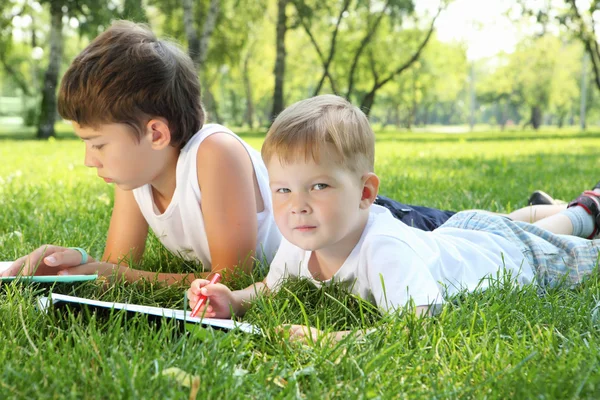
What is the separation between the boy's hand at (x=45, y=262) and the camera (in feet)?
7.96

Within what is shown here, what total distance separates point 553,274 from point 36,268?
81.7 inches

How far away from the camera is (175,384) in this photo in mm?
1494

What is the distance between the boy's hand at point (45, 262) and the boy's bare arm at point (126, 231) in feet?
1.56

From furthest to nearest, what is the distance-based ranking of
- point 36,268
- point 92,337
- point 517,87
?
point 517,87 → point 36,268 → point 92,337

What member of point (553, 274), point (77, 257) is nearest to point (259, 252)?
point (77, 257)

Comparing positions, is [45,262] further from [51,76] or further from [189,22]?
[51,76]

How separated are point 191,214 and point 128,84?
0.62 metres

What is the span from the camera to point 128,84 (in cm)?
259

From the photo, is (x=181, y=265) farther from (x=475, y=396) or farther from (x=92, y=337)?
(x=475, y=396)

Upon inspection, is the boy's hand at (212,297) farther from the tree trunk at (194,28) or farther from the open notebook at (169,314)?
the tree trunk at (194,28)

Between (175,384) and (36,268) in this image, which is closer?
(175,384)

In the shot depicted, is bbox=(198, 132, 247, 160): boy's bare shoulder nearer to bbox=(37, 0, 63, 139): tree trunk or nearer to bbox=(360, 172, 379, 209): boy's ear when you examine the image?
bbox=(360, 172, 379, 209): boy's ear

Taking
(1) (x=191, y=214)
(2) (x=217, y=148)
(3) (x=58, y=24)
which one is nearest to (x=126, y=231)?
(1) (x=191, y=214)

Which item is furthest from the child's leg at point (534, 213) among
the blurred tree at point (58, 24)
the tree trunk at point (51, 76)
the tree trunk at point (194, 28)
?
the tree trunk at point (51, 76)
